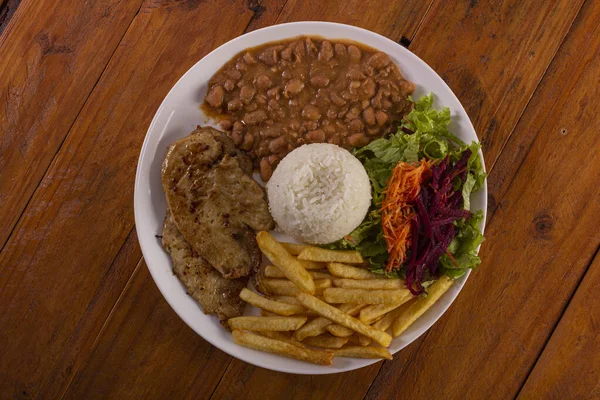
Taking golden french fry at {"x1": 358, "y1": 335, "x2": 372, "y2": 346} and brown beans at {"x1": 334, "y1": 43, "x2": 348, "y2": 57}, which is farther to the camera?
brown beans at {"x1": 334, "y1": 43, "x2": 348, "y2": 57}

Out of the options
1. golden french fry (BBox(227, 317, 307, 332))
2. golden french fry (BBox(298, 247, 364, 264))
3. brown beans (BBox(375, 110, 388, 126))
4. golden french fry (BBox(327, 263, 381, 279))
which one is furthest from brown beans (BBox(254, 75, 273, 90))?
golden french fry (BBox(227, 317, 307, 332))

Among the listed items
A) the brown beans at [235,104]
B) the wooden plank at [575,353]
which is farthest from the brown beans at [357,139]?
the wooden plank at [575,353]

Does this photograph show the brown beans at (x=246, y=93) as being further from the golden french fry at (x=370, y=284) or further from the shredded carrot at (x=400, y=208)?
the golden french fry at (x=370, y=284)

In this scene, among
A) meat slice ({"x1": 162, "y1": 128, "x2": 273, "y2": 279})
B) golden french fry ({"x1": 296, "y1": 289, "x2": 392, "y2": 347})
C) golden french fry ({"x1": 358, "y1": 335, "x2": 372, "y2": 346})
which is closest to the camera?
golden french fry ({"x1": 296, "y1": 289, "x2": 392, "y2": 347})

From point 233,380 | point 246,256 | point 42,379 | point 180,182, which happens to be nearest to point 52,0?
point 180,182

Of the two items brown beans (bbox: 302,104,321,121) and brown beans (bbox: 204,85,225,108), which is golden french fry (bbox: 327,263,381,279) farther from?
brown beans (bbox: 204,85,225,108)

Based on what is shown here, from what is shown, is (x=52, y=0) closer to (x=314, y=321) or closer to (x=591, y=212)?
(x=314, y=321)

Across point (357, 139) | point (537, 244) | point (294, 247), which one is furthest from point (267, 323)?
point (537, 244)
